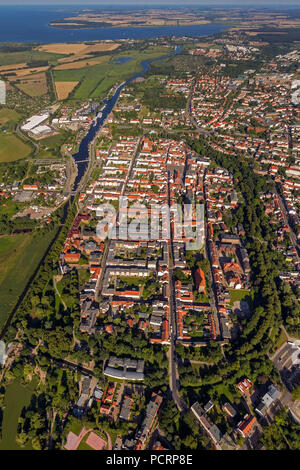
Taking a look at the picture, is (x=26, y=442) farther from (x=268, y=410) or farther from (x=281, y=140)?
(x=281, y=140)

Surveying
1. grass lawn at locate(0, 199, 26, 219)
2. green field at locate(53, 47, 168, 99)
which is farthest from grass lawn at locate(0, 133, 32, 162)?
green field at locate(53, 47, 168, 99)

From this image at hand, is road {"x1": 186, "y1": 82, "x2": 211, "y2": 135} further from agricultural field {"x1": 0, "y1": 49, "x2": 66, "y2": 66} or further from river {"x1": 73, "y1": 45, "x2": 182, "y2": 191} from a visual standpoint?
agricultural field {"x1": 0, "y1": 49, "x2": 66, "y2": 66}

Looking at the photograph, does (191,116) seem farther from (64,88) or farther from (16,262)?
(16,262)

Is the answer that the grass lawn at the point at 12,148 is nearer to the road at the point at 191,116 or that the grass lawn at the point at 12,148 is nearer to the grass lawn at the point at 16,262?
the grass lawn at the point at 16,262

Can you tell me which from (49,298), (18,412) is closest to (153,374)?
(18,412)

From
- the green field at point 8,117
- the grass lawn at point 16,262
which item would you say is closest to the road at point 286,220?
the grass lawn at point 16,262
